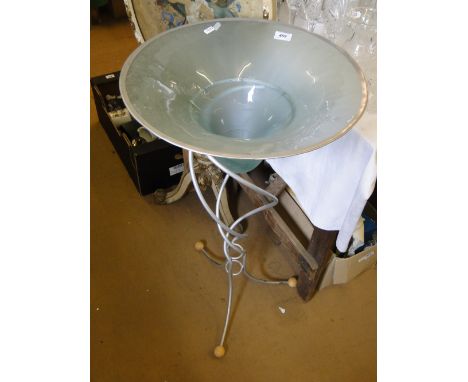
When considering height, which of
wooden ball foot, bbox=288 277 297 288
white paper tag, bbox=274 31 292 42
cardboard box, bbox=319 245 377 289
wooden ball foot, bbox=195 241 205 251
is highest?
white paper tag, bbox=274 31 292 42

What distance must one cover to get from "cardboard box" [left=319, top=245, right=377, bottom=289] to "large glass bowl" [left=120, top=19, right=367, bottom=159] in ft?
2.01

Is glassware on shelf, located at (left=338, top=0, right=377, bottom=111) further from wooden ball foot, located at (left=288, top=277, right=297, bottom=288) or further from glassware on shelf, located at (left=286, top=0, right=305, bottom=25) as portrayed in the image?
wooden ball foot, located at (left=288, top=277, right=297, bottom=288)

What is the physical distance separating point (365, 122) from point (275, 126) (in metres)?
0.19

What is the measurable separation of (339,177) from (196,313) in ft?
2.15

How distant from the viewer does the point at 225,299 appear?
136cm

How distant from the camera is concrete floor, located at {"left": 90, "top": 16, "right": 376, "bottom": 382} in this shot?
1.22m

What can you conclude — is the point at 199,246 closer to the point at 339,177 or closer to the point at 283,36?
the point at 339,177

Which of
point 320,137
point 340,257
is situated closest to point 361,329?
point 340,257

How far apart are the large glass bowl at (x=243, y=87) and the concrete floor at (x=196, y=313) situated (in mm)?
699

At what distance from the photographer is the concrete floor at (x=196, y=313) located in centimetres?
122

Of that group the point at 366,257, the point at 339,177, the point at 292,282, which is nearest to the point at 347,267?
the point at 366,257

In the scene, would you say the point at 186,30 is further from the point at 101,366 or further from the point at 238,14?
the point at 101,366

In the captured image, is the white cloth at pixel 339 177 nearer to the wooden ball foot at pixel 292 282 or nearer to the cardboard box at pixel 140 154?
the wooden ball foot at pixel 292 282

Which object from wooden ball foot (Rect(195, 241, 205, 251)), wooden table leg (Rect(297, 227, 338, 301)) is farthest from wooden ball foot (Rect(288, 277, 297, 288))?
wooden ball foot (Rect(195, 241, 205, 251))
